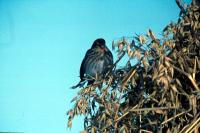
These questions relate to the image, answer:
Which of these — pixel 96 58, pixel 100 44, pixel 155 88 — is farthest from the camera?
pixel 100 44

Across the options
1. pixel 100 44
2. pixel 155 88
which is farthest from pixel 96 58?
pixel 155 88

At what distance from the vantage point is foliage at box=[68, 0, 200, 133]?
8.56ft

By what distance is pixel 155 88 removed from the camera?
8.98 ft

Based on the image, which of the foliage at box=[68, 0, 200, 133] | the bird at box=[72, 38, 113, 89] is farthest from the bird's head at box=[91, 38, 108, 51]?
the foliage at box=[68, 0, 200, 133]

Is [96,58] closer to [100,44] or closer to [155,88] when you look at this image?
[100,44]

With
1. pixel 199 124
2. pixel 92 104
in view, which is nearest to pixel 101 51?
pixel 92 104

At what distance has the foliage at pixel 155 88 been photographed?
2609 millimetres

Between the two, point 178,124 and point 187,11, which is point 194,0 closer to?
point 187,11

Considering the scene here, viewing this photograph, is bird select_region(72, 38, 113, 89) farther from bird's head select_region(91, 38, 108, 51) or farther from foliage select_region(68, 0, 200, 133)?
foliage select_region(68, 0, 200, 133)

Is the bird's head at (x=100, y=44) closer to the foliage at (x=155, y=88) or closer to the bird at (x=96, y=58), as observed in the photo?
the bird at (x=96, y=58)

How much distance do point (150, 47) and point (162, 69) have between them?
25 centimetres

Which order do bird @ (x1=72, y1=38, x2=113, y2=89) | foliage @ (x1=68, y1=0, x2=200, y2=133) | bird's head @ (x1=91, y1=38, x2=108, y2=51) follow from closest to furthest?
foliage @ (x1=68, y1=0, x2=200, y2=133) → bird @ (x1=72, y1=38, x2=113, y2=89) → bird's head @ (x1=91, y1=38, x2=108, y2=51)

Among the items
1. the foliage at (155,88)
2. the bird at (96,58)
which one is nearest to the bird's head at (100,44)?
the bird at (96,58)

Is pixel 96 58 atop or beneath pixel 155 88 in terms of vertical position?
atop
